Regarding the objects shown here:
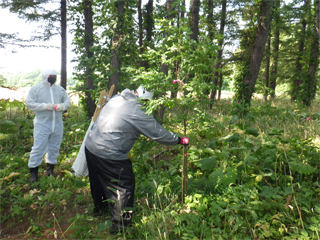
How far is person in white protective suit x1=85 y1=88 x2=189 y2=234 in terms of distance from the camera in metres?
2.88

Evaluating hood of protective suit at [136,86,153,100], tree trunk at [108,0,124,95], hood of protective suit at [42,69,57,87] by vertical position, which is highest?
tree trunk at [108,0,124,95]

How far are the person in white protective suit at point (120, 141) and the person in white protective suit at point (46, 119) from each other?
A: 72.6 inches

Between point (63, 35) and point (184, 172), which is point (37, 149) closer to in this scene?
point (184, 172)

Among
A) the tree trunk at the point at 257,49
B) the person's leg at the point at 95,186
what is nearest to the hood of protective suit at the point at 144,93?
the person's leg at the point at 95,186

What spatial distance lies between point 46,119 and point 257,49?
773 cm

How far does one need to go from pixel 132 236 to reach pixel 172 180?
131cm

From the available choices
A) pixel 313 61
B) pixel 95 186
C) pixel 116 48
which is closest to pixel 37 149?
pixel 95 186

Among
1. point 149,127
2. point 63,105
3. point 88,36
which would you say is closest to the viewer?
point 149,127

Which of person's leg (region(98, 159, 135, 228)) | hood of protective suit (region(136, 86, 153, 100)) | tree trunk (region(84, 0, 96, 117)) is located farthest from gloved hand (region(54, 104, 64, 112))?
tree trunk (region(84, 0, 96, 117))

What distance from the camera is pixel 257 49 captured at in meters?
8.30

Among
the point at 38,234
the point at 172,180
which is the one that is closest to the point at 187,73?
the point at 172,180

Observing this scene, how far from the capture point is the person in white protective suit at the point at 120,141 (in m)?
2.88

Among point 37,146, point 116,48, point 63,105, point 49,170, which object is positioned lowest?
point 49,170

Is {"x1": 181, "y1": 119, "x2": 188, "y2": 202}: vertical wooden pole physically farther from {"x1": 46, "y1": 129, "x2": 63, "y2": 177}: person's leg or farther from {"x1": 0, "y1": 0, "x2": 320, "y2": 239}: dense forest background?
{"x1": 46, "y1": 129, "x2": 63, "y2": 177}: person's leg
